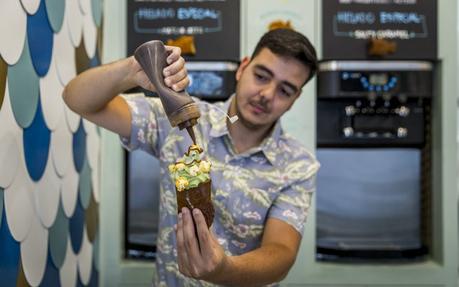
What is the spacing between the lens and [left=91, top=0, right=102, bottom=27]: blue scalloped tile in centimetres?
188

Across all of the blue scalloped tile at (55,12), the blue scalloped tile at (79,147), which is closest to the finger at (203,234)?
the blue scalloped tile at (55,12)

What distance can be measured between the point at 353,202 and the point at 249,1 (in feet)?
Answer: 2.74

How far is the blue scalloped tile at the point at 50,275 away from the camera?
1.38 meters

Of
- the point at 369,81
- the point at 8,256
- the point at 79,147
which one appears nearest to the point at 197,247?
the point at 8,256

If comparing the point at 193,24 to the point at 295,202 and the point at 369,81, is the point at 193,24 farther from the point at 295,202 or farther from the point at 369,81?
the point at 295,202

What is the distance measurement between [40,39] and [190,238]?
60cm

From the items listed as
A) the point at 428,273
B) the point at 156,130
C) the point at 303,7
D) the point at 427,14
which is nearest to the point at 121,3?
the point at 303,7

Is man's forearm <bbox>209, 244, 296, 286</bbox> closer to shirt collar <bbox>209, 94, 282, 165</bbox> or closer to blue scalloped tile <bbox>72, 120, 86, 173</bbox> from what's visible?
shirt collar <bbox>209, 94, 282, 165</bbox>

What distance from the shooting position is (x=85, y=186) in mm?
1838

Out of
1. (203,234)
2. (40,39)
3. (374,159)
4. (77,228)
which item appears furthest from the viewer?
(374,159)

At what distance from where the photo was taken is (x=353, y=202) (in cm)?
222

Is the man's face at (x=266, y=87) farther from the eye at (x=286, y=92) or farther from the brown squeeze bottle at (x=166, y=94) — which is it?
the brown squeeze bottle at (x=166, y=94)

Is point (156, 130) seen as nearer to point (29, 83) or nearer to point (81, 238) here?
point (29, 83)

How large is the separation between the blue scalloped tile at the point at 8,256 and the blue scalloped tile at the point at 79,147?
528 millimetres
